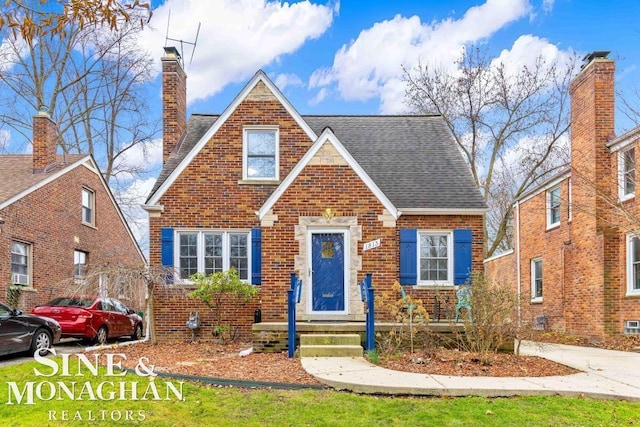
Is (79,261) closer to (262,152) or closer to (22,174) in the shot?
(22,174)

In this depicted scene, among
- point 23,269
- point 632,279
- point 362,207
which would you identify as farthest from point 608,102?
point 23,269

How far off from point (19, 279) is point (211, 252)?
7059mm

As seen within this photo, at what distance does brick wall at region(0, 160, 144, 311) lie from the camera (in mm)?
16984

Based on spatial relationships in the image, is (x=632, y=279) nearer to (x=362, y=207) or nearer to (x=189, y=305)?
(x=362, y=207)

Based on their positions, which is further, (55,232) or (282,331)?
(55,232)

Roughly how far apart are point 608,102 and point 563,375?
10.1 m

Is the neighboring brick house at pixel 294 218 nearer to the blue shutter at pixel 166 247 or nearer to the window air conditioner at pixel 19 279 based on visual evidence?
the blue shutter at pixel 166 247

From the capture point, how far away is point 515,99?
29.0 m

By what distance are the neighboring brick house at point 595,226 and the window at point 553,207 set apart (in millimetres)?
63

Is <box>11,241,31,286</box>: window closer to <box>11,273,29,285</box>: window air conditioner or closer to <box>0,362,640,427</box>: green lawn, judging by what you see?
<box>11,273,29,285</box>: window air conditioner

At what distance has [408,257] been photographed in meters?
14.0

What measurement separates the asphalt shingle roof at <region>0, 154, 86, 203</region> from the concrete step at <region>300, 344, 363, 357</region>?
11280 mm

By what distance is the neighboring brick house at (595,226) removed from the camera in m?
15.1

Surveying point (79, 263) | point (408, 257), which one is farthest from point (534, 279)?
point (79, 263)
